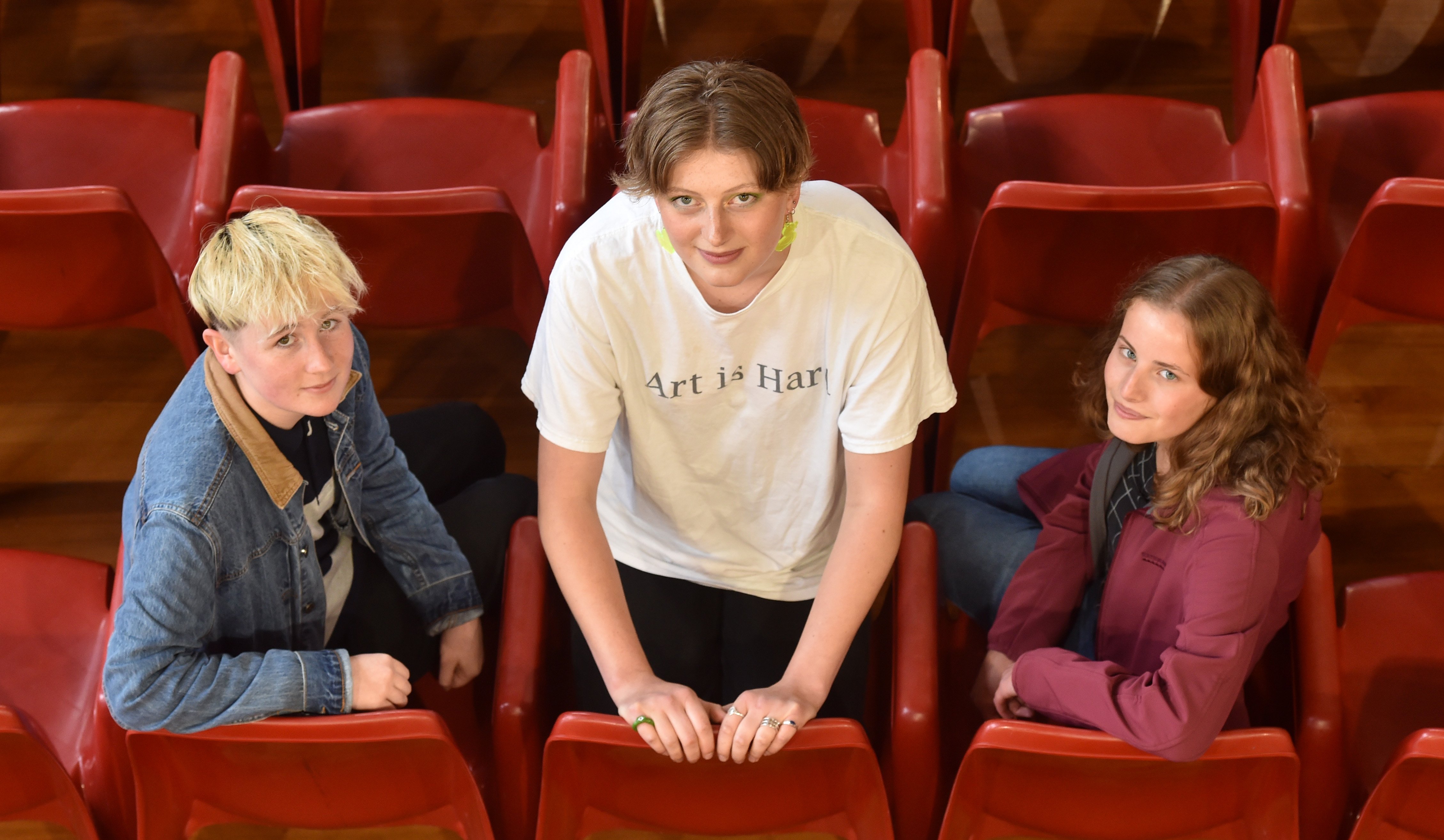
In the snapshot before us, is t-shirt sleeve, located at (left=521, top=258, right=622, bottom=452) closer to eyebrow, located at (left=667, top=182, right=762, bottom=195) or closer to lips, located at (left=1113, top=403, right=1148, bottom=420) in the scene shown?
eyebrow, located at (left=667, top=182, right=762, bottom=195)

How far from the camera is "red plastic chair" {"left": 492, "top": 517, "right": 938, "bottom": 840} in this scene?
1.25 meters

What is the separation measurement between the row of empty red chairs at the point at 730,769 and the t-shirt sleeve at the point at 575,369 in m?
0.16

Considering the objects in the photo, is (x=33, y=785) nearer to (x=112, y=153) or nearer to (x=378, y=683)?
(x=378, y=683)

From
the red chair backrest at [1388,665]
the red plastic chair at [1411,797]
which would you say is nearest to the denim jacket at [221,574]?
the red plastic chair at [1411,797]

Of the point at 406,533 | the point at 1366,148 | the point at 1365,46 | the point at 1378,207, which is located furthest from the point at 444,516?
the point at 1365,46

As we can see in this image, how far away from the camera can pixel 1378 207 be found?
1.59 meters

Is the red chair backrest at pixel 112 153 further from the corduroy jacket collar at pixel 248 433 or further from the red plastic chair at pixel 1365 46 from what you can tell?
the red plastic chair at pixel 1365 46

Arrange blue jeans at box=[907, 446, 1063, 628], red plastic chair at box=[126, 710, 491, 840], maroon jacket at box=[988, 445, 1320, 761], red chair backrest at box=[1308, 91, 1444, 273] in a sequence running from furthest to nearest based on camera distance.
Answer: red chair backrest at box=[1308, 91, 1444, 273] < blue jeans at box=[907, 446, 1063, 628] < maroon jacket at box=[988, 445, 1320, 761] < red plastic chair at box=[126, 710, 491, 840]

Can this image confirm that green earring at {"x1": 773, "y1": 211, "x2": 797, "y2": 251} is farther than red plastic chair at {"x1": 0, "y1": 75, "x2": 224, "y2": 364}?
No

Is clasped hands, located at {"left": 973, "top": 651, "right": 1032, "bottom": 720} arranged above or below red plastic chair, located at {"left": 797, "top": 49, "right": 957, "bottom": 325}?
below

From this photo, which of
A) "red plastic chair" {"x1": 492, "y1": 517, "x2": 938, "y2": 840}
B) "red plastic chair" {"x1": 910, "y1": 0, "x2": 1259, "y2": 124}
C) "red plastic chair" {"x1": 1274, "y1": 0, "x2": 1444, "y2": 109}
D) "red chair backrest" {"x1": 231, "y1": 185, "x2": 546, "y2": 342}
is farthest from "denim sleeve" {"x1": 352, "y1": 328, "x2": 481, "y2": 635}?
"red plastic chair" {"x1": 1274, "y1": 0, "x2": 1444, "y2": 109}

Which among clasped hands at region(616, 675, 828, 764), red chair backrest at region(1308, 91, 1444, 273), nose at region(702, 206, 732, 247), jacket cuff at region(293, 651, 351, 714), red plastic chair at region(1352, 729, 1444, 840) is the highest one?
red chair backrest at region(1308, 91, 1444, 273)

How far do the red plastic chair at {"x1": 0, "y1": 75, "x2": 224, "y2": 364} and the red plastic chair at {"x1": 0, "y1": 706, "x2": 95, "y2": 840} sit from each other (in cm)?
75

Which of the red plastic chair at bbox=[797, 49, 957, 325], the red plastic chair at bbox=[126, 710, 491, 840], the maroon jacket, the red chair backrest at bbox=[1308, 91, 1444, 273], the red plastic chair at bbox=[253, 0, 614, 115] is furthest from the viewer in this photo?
the red plastic chair at bbox=[253, 0, 614, 115]
